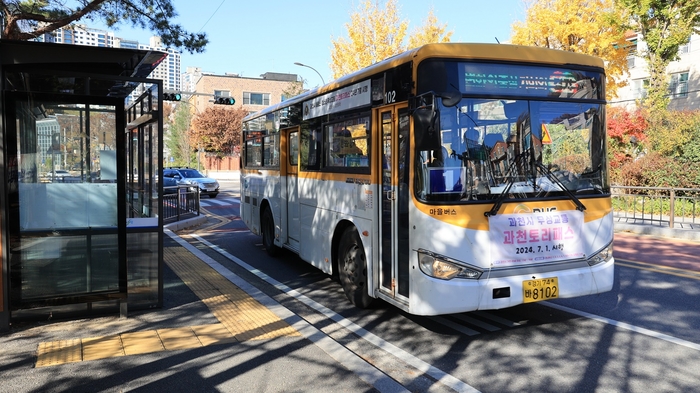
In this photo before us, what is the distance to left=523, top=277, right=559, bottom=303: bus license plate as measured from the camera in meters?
5.30

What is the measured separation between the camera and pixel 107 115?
6.42 meters

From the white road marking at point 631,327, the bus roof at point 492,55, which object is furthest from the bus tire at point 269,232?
the white road marking at point 631,327

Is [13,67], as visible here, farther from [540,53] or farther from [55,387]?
[540,53]

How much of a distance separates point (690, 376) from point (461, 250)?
2225 mm

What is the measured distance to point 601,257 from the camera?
581cm

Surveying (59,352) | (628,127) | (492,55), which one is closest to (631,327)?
(492,55)

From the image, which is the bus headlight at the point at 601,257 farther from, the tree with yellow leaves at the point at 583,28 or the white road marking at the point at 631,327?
the tree with yellow leaves at the point at 583,28

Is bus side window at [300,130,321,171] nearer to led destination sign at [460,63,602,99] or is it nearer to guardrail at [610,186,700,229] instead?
led destination sign at [460,63,602,99]

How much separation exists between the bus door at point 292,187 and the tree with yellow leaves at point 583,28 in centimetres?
1488

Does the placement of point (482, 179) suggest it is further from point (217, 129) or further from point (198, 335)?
point (217, 129)

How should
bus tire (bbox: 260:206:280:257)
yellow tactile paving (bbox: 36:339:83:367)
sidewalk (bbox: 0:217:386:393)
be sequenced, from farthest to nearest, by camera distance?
bus tire (bbox: 260:206:280:257) < yellow tactile paving (bbox: 36:339:83:367) < sidewalk (bbox: 0:217:386:393)

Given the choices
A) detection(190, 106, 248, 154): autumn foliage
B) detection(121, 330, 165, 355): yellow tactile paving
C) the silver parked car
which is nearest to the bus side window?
detection(121, 330, 165, 355): yellow tactile paving

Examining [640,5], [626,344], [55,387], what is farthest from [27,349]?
[640,5]

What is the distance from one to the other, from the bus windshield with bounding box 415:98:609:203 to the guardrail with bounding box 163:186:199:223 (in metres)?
12.2
